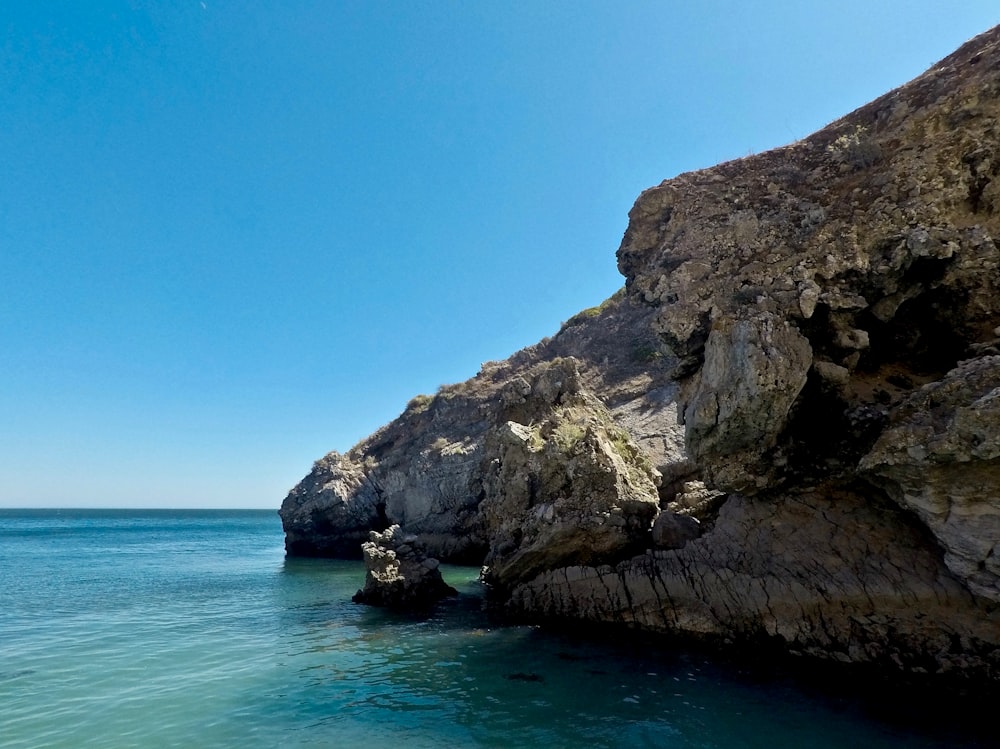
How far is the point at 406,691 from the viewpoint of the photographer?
Answer: 13094mm

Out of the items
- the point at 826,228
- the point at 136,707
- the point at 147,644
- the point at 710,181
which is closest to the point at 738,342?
the point at 826,228

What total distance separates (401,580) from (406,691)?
10.7 m

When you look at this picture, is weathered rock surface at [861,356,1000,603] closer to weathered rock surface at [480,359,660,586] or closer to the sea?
the sea

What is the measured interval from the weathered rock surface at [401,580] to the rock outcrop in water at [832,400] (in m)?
4.92

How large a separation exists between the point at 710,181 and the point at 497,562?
17.4 meters

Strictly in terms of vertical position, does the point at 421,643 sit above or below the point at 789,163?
below

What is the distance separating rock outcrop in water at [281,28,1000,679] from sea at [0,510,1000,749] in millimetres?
1775

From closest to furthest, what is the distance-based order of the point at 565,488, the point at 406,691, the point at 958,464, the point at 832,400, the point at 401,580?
1. the point at 958,464
2. the point at 406,691
3. the point at 832,400
4. the point at 565,488
5. the point at 401,580

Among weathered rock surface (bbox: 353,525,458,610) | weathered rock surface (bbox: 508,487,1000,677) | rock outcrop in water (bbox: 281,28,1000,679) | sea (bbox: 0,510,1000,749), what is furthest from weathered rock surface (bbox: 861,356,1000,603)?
weathered rock surface (bbox: 353,525,458,610)

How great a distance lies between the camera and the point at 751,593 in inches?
601

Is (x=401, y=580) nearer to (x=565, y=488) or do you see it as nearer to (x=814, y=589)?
(x=565, y=488)

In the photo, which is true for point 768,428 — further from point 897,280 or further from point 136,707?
point 136,707

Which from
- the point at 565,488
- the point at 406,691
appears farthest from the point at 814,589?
the point at 406,691

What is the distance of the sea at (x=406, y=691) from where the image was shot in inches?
412
